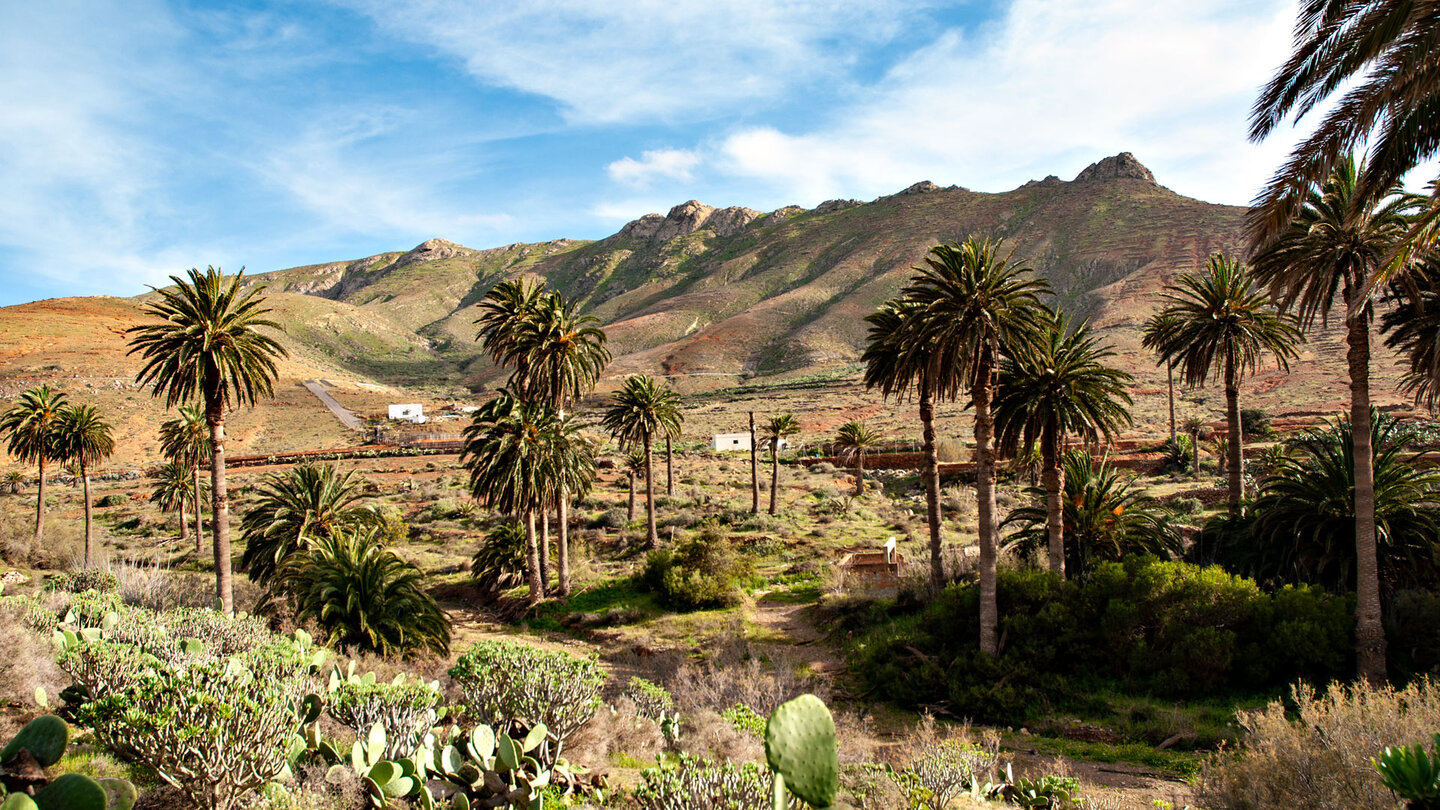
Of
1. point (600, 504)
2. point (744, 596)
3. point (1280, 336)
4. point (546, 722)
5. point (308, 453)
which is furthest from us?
point (308, 453)

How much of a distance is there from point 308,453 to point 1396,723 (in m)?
73.1

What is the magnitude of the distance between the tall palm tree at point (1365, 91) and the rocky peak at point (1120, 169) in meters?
171

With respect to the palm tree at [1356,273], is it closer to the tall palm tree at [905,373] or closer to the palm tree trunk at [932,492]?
the tall palm tree at [905,373]

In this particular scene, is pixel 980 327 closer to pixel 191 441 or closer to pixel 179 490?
pixel 191 441

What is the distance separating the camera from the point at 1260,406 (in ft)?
190

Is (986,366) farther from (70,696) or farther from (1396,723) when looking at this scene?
(70,696)

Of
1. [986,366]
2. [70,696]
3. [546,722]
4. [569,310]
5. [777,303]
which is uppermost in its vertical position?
[777,303]

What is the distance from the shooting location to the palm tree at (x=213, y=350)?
17.5 meters

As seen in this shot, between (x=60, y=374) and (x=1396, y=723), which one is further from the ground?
(x=60, y=374)

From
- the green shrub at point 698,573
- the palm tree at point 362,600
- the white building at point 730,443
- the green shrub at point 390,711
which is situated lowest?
the green shrub at point 698,573

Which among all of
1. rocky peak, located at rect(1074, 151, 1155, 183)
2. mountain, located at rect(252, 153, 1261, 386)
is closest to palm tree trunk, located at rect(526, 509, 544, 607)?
mountain, located at rect(252, 153, 1261, 386)

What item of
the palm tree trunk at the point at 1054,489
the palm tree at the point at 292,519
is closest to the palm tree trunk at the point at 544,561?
the palm tree at the point at 292,519

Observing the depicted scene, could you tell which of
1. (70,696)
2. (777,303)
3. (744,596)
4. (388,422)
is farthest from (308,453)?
(777,303)

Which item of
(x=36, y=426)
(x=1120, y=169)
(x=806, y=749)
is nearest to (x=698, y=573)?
(x=806, y=749)
